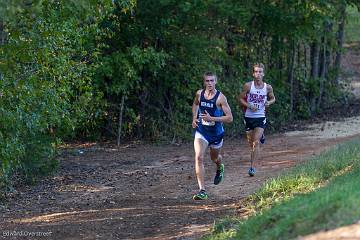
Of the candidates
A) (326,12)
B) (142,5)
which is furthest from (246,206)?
(326,12)

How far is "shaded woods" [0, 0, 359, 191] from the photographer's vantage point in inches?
580

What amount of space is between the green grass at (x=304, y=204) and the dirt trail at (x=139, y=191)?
605mm

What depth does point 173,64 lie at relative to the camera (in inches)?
760

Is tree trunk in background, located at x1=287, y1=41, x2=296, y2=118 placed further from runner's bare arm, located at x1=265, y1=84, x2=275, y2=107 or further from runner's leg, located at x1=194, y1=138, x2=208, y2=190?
runner's leg, located at x1=194, y1=138, x2=208, y2=190

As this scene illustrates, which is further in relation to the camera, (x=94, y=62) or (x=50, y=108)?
(x=94, y=62)

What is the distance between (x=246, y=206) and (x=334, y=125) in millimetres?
10614

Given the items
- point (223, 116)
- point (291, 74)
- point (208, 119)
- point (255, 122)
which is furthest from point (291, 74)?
point (208, 119)

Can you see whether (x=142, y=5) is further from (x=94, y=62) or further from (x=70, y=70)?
(x=70, y=70)

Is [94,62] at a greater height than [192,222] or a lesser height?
greater

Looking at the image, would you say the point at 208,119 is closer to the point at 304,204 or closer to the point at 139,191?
the point at 139,191

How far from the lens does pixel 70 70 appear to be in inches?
543

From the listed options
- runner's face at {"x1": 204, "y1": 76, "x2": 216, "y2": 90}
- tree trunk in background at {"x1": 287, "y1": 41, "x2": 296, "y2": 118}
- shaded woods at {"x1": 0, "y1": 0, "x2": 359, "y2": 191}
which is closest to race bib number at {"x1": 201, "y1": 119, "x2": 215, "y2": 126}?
runner's face at {"x1": 204, "y1": 76, "x2": 216, "y2": 90}

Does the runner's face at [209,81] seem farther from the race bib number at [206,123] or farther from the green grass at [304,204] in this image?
the green grass at [304,204]

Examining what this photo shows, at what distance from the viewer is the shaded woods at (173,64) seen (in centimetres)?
1474
